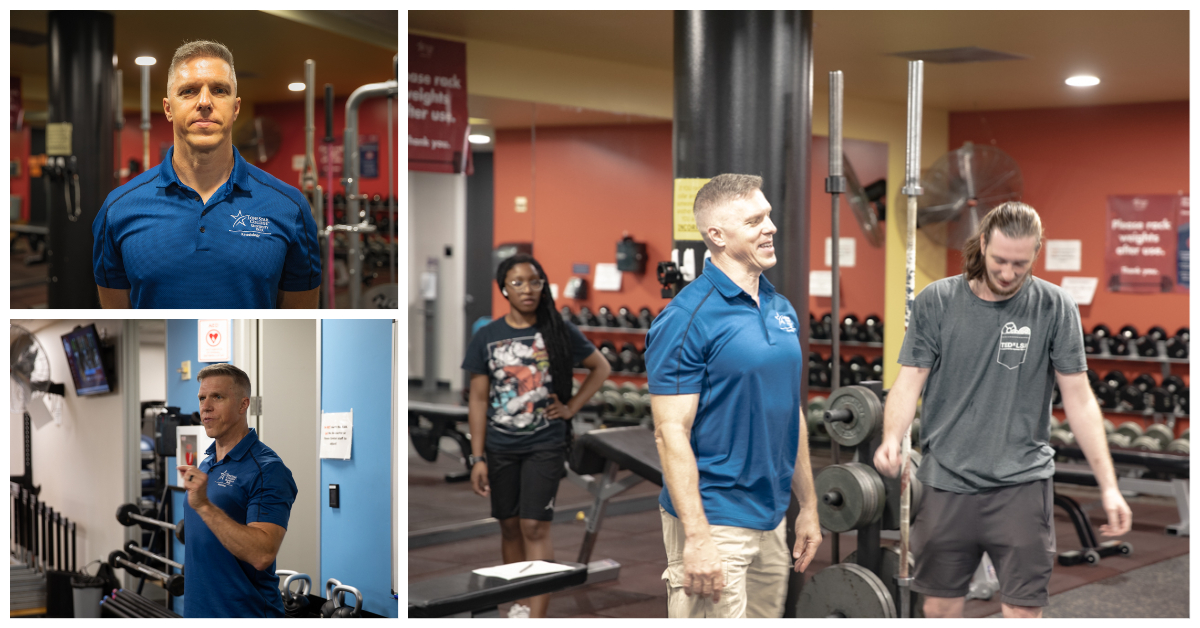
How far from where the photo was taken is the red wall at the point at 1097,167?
7422 millimetres

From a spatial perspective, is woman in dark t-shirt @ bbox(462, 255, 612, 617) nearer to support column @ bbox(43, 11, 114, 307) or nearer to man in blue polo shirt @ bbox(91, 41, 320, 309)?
man in blue polo shirt @ bbox(91, 41, 320, 309)

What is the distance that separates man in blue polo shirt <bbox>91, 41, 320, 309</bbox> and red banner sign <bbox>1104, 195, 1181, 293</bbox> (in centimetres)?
728

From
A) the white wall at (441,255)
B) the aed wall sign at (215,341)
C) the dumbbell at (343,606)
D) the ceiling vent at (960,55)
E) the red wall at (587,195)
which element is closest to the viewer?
the aed wall sign at (215,341)

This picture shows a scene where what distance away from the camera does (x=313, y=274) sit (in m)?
1.58

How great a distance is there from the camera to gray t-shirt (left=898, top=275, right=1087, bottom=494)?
2.53m

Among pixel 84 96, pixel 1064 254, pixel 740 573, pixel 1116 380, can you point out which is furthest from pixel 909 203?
pixel 1064 254

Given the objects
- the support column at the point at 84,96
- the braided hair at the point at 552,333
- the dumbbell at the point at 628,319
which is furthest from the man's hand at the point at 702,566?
the dumbbell at the point at 628,319

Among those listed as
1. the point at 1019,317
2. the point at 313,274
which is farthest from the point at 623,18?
the point at 313,274

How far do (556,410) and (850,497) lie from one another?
3.50 ft

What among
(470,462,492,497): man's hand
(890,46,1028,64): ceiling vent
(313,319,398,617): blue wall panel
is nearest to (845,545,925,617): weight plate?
(470,462,492,497): man's hand

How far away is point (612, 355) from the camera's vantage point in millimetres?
7504

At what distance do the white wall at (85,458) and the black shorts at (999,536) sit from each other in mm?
1884

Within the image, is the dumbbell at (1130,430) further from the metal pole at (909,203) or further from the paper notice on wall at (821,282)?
the metal pole at (909,203)

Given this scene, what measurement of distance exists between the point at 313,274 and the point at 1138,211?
7.27 meters
